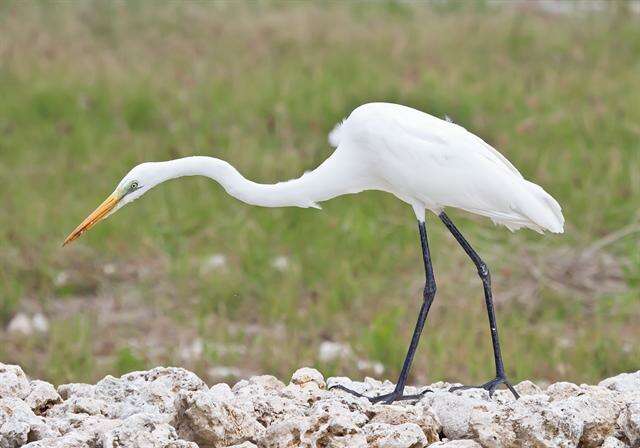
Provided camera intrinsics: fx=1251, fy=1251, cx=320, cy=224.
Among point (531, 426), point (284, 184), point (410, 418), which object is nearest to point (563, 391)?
point (531, 426)

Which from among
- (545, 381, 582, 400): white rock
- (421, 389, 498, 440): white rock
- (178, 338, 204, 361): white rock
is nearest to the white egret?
(545, 381, 582, 400): white rock

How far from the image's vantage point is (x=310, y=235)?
23.6 feet

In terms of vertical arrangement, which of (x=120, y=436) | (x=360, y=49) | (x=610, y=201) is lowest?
(x=120, y=436)

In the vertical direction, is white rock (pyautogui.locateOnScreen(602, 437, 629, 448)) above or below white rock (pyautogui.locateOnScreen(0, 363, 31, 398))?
below

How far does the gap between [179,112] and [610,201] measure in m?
3.20

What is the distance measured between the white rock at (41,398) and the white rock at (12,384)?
1.0 inches

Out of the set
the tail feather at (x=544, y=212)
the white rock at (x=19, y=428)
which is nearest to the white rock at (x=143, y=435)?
the white rock at (x=19, y=428)

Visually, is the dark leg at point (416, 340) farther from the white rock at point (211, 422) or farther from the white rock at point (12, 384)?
the white rock at point (12, 384)

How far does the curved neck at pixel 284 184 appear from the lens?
4.12m

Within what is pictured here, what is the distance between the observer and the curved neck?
4.12 m

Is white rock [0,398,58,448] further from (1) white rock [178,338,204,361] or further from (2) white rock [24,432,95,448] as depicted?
(1) white rock [178,338,204,361]

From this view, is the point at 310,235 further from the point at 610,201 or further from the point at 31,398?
the point at 31,398

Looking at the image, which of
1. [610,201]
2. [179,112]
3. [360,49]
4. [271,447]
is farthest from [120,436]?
[360,49]

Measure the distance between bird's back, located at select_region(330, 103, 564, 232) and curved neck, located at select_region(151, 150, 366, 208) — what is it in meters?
0.08
